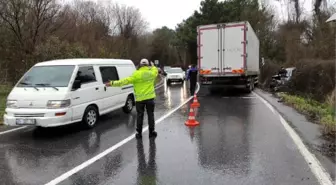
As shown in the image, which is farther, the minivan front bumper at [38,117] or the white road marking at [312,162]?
the minivan front bumper at [38,117]

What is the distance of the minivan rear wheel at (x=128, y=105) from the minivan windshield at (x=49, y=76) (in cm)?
303

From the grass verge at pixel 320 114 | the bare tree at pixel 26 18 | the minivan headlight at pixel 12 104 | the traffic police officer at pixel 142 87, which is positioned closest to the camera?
the traffic police officer at pixel 142 87

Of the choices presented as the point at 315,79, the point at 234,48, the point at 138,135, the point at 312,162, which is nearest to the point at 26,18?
the point at 234,48

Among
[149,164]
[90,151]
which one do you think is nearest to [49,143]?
[90,151]

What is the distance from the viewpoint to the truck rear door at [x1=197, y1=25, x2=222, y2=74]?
1809 cm

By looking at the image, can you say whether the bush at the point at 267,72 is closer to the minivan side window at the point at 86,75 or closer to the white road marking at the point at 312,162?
the white road marking at the point at 312,162

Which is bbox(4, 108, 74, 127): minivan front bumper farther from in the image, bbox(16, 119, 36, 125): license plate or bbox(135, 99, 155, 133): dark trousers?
bbox(135, 99, 155, 133): dark trousers

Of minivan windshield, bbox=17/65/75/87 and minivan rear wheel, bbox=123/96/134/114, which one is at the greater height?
minivan windshield, bbox=17/65/75/87

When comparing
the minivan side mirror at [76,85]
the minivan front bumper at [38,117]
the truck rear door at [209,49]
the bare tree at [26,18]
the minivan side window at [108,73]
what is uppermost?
the bare tree at [26,18]

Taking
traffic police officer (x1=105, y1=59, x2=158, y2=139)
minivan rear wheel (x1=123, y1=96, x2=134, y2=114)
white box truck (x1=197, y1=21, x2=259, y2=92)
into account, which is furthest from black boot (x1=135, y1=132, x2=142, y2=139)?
white box truck (x1=197, y1=21, x2=259, y2=92)

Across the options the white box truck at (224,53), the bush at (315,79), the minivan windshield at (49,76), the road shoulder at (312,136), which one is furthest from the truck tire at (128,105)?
the bush at (315,79)

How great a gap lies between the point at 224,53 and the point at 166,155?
12170mm

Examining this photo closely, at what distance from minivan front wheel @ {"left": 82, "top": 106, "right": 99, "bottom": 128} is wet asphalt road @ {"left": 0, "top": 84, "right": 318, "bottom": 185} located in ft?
0.92

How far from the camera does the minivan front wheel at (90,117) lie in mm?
9109
